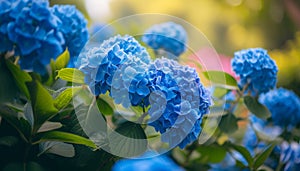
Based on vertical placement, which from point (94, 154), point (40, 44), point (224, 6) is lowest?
point (94, 154)

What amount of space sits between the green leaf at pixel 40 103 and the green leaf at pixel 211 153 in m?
0.39

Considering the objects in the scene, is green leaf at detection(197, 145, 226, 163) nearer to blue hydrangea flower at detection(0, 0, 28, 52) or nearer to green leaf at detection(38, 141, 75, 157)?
green leaf at detection(38, 141, 75, 157)

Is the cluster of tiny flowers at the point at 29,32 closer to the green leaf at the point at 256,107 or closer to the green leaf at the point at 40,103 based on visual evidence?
the green leaf at the point at 40,103

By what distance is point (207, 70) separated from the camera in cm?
81

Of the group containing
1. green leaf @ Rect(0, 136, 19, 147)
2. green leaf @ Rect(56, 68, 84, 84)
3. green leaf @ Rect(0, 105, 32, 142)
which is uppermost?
green leaf @ Rect(56, 68, 84, 84)

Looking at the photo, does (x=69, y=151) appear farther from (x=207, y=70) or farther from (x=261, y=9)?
(x=261, y=9)

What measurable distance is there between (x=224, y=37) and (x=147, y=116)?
7.15 feet

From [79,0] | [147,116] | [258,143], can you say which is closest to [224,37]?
[79,0]

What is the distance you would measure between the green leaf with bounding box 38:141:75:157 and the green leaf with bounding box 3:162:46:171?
0.09 feet

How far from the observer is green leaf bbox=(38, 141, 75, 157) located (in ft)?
1.97

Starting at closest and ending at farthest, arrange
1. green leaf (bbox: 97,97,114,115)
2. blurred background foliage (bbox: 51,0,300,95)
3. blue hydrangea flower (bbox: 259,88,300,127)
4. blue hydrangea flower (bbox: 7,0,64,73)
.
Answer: blue hydrangea flower (bbox: 7,0,64,73) → green leaf (bbox: 97,97,114,115) → blue hydrangea flower (bbox: 259,88,300,127) → blurred background foliage (bbox: 51,0,300,95)

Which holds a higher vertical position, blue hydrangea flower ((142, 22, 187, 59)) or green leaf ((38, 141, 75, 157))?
blue hydrangea flower ((142, 22, 187, 59))

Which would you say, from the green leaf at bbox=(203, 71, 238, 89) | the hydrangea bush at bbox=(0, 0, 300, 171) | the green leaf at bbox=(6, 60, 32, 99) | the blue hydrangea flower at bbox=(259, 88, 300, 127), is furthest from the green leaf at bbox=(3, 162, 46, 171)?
the blue hydrangea flower at bbox=(259, 88, 300, 127)

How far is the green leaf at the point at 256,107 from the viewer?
84 centimetres
